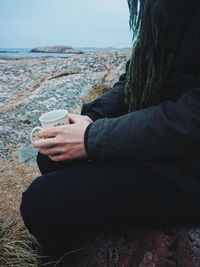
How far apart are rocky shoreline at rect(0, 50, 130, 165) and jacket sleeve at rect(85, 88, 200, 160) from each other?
1526 mm

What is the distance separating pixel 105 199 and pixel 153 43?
616 mm

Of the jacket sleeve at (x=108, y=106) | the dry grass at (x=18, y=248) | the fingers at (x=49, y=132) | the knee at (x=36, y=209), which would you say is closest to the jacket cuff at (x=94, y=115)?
the jacket sleeve at (x=108, y=106)

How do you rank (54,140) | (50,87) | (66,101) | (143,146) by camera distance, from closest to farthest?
(143,146) → (54,140) → (66,101) → (50,87)

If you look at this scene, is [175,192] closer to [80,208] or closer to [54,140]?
[80,208]

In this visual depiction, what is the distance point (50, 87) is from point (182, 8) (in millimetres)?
3392

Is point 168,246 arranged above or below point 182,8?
below

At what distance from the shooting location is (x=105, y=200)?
3.05 ft

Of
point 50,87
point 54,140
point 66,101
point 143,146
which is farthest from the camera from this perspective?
point 50,87

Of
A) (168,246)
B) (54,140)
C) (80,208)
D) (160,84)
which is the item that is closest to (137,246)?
(168,246)

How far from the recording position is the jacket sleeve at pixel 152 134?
814 mm

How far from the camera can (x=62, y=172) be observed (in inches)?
39.0

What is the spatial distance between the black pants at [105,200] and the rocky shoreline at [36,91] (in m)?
1.39

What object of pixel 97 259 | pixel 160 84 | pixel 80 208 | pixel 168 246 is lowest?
pixel 97 259

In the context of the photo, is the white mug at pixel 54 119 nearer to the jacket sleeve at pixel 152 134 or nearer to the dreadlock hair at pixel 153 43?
the jacket sleeve at pixel 152 134
